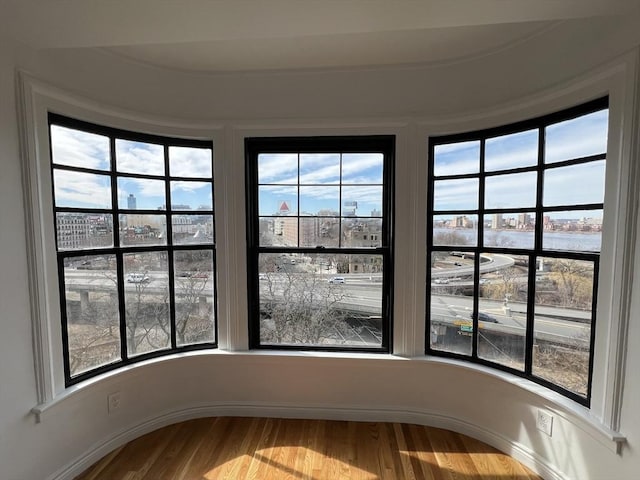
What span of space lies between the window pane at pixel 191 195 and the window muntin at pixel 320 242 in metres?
0.33

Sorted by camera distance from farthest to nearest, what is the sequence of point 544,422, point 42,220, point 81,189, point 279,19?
1. point 81,189
2. point 544,422
3. point 42,220
4. point 279,19

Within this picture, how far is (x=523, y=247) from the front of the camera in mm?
1926

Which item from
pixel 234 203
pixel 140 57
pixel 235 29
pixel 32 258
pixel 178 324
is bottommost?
pixel 178 324

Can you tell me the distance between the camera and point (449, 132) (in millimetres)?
2121

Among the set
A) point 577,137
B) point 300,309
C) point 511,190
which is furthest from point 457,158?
point 300,309

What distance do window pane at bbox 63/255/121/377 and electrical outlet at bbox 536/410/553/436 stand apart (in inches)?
109

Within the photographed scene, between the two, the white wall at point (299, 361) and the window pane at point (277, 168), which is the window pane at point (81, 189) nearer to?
the white wall at point (299, 361)

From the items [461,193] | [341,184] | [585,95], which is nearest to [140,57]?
[341,184]

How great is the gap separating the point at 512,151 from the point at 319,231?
141 cm

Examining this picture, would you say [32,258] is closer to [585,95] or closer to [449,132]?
[449,132]

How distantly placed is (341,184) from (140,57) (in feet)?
5.30

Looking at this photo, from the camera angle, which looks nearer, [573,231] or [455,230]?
[573,231]

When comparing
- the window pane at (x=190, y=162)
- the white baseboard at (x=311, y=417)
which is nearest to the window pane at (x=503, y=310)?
the white baseboard at (x=311, y=417)

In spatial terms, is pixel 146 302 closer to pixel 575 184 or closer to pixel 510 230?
pixel 510 230
